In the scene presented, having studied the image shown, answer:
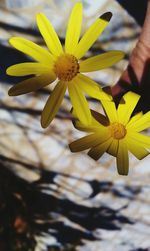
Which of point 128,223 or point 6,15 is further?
point 128,223

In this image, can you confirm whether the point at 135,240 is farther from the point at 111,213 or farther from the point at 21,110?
the point at 21,110

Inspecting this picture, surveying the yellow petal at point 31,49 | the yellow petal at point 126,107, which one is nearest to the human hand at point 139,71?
the yellow petal at point 126,107

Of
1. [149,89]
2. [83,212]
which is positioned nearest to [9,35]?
[149,89]

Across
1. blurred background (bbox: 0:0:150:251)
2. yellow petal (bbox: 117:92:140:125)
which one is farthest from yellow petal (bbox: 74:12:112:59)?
blurred background (bbox: 0:0:150:251)

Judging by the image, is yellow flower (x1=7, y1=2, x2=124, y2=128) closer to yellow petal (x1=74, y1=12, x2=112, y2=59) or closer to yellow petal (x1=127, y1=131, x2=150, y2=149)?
yellow petal (x1=74, y1=12, x2=112, y2=59)

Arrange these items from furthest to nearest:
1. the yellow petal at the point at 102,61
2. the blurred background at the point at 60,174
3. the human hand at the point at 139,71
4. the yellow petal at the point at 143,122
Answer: the blurred background at the point at 60,174, the human hand at the point at 139,71, the yellow petal at the point at 143,122, the yellow petal at the point at 102,61

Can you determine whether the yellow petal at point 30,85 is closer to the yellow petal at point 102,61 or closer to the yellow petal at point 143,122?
the yellow petal at point 102,61

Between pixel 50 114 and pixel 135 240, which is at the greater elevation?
pixel 135 240

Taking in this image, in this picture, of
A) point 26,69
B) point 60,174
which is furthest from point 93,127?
point 60,174
